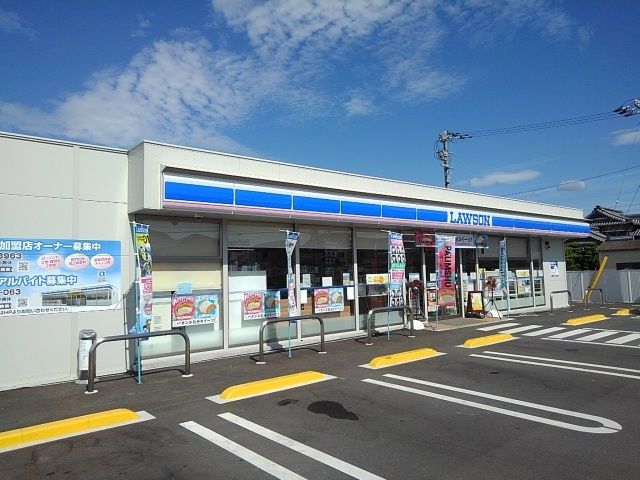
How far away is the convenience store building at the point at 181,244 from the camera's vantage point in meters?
8.66

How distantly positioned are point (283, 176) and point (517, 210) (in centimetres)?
1146

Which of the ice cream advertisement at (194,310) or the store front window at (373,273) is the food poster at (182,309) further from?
the store front window at (373,273)

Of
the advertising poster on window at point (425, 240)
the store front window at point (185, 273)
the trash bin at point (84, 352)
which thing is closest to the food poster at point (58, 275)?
the trash bin at point (84, 352)

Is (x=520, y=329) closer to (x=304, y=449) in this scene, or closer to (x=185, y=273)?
(x=185, y=273)

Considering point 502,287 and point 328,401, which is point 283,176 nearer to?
point 328,401

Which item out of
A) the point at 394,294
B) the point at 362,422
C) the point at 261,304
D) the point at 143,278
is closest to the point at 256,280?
the point at 261,304

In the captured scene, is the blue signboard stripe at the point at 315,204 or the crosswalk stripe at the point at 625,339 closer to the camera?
the blue signboard stripe at the point at 315,204

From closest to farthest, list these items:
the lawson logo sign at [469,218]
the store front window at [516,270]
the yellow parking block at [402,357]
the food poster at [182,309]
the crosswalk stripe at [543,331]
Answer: the yellow parking block at [402,357] < the food poster at [182,309] < the crosswalk stripe at [543,331] < the lawson logo sign at [469,218] < the store front window at [516,270]

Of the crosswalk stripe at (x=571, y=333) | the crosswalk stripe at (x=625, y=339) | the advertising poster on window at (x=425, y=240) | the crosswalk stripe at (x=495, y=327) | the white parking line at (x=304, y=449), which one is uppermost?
the advertising poster on window at (x=425, y=240)

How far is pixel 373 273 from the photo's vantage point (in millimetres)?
14531

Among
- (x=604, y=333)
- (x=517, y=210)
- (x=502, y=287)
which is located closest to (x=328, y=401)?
(x=604, y=333)

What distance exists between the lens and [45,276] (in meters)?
8.78

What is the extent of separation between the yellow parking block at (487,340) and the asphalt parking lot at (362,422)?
4.86ft

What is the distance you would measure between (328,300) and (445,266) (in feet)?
14.9
